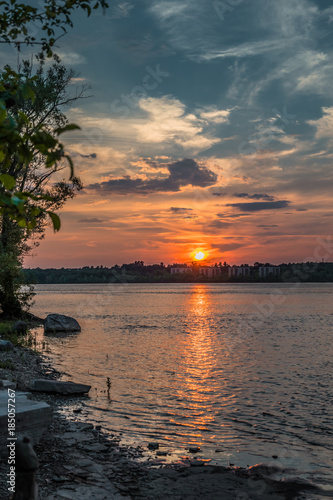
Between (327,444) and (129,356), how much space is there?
51.8 feet

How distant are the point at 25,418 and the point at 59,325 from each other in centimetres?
3044

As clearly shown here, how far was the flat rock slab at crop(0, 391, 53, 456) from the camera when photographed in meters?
7.56

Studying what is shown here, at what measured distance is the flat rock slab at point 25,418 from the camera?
7.56 m

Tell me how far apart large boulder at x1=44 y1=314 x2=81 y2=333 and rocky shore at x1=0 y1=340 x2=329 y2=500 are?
88.9 feet

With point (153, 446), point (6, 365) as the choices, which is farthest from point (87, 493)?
point (6, 365)

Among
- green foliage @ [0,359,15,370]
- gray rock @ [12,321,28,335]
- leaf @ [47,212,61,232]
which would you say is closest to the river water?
gray rock @ [12,321,28,335]

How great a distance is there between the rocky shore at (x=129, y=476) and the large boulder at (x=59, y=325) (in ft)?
88.9

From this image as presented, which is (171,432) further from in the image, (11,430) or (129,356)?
(129,356)

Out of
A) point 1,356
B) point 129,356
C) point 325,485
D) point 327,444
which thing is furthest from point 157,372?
point 325,485

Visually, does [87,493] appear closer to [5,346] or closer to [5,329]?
[5,346]

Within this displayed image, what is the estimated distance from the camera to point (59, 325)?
3762 cm

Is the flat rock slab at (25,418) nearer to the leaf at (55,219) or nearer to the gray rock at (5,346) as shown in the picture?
the leaf at (55,219)

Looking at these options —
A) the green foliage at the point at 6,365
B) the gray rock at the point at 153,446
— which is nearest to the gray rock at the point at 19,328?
the green foliage at the point at 6,365

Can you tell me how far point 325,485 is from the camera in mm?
8891
